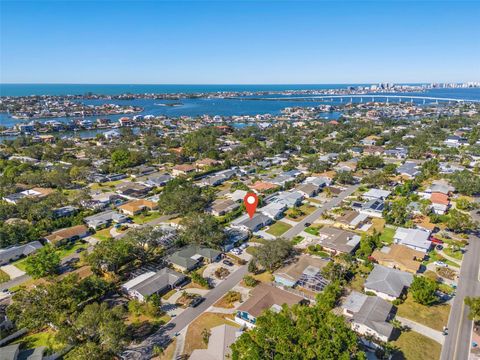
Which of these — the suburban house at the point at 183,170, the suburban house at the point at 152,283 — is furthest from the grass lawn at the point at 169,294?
the suburban house at the point at 183,170

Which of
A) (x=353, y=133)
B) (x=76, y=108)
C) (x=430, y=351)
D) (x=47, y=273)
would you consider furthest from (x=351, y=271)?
(x=76, y=108)

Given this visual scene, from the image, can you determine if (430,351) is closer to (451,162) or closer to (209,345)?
(209,345)

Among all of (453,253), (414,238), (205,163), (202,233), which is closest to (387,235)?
(414,238)

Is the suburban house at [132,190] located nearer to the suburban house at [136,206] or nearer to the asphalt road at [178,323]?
the suburban house at [136,206]

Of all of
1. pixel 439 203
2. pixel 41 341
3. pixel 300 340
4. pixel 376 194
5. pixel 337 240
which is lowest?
pixel 41 341

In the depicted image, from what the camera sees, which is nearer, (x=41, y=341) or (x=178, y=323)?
(x=41, y=341)

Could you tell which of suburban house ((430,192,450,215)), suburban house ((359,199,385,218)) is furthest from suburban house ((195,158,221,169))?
suburban house ((430,192,450,215))

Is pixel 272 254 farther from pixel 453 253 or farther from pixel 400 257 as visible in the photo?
pixel 453 253
